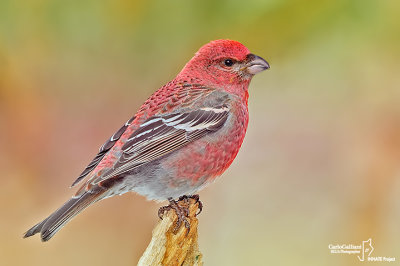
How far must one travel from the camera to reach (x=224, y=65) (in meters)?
6.04

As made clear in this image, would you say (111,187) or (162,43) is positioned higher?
(162,43)

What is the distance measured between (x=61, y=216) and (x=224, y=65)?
6.47ft

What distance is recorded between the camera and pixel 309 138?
24.8ft

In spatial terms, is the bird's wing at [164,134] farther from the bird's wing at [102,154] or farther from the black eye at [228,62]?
the black eye at [228,62]

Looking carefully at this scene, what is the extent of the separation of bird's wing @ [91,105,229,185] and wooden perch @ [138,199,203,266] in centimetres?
47

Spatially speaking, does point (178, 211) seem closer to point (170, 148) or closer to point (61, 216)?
point (170, 148)

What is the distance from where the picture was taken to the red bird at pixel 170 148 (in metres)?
5.16

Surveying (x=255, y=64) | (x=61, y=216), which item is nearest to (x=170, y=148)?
(x=61, y=216)

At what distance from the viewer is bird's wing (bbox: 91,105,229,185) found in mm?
5227

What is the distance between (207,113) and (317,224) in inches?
82.3

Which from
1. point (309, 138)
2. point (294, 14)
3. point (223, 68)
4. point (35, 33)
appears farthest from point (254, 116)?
point (35, 33)

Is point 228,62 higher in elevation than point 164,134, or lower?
higher

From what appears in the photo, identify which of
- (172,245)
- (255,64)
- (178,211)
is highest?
(255,64)

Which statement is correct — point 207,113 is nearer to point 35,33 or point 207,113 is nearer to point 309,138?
point 309,138
